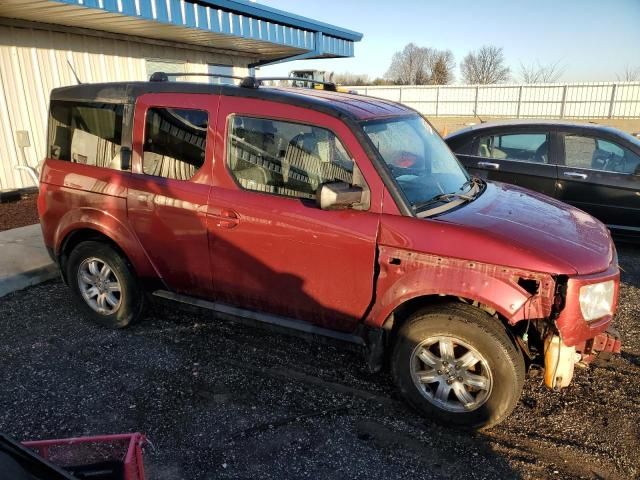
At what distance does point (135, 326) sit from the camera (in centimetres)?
436

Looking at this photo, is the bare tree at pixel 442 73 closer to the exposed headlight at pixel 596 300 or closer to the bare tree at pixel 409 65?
the bare tree at pixel 409 65

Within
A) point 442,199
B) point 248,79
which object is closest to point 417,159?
point 442,199

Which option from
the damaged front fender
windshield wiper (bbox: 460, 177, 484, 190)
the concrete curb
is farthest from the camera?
the concrete curb

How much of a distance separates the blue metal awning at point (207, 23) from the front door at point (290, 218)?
5.50 metres

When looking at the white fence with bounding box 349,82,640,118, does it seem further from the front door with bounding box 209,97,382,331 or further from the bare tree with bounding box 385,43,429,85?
the bare tree with bounding box 385,43,429,85

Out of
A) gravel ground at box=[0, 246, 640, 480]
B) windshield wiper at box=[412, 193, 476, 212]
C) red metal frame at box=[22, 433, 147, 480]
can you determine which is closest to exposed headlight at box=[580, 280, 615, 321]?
gravel ground at box=[0, 246, 640, 480]

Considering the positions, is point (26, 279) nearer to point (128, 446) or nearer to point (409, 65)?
point (128, 446)

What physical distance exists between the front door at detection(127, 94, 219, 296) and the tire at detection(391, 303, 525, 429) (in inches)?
65.0

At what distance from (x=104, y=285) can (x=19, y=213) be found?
4764 millimetres

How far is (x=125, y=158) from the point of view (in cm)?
391

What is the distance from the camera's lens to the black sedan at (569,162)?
6.16m

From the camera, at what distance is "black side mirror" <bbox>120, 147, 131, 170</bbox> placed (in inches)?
153

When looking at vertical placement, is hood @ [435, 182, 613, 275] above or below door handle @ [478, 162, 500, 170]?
above

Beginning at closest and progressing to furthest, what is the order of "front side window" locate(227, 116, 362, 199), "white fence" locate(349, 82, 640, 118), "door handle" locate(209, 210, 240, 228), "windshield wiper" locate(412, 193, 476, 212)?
1. "windshield wiper" locate(412, 193, 476, 212)
2. "front side window" locate(227, 116, 362, 199)
3. "door handle" locate(209, 210, 240, 228)
4. "white fence" locate(349, 82, 640, 118)
